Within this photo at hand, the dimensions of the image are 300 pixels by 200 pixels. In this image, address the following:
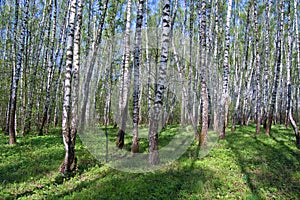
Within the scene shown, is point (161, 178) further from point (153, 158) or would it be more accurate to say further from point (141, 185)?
point (153, 158)

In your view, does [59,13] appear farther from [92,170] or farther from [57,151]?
[92,170]

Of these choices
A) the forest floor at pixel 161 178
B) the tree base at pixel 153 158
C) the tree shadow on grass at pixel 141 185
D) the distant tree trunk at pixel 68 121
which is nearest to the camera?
the tree shadow on grass at pixel 141 185

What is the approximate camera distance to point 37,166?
9141mm

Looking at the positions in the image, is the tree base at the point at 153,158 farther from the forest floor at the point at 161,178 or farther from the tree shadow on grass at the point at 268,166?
the tree shadow on grass at the point at 268,166

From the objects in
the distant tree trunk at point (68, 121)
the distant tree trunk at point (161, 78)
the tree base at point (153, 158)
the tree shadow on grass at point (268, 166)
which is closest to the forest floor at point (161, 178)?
the tree shadow on grass at point (268, 166)

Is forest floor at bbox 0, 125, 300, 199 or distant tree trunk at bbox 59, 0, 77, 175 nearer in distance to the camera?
forest floor at bbox 0, 125, 300, 199

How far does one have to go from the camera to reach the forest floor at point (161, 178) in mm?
7004

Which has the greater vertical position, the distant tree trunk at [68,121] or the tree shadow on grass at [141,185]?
the distant tree trunk at [68,121]

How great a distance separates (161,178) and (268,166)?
464 cm

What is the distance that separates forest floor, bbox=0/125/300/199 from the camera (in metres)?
7.00

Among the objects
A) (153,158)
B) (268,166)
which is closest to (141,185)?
(153,158)

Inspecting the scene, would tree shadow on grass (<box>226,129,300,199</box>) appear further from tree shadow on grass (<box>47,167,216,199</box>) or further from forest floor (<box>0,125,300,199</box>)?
tree shadow on grass (<box>47,167,216,199</box>)

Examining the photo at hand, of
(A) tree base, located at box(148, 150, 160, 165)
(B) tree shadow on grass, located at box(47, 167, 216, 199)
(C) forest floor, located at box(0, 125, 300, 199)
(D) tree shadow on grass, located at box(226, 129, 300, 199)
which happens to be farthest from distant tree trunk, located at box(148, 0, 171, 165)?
(D) tree shadow on grass, located at box(226, 129, 300, 199)

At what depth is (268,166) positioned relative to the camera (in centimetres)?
1009
